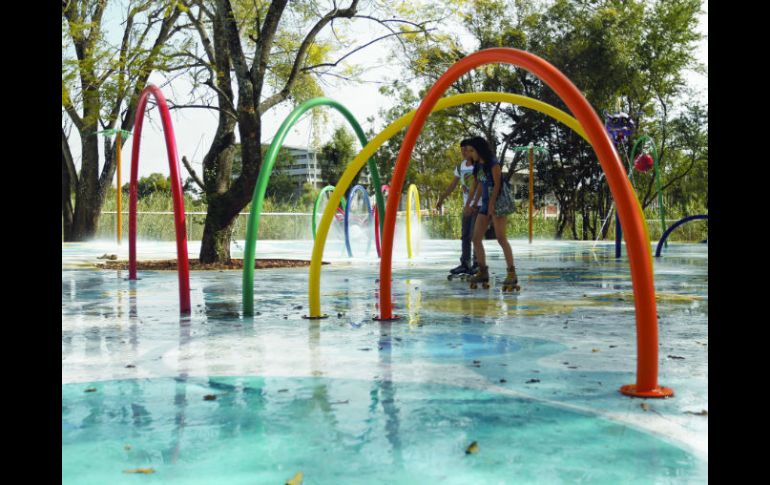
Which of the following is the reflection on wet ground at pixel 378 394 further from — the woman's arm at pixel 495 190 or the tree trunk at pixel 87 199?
the tree trunk at pixel 87 199

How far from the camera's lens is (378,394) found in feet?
11.7

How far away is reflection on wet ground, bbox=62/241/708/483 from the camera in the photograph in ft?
8.57

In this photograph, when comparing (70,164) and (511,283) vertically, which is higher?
(70,164)

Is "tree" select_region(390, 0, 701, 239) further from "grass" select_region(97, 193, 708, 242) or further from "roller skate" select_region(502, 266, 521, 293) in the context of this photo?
"roller skate" select_region(502, 266, 521, 293)

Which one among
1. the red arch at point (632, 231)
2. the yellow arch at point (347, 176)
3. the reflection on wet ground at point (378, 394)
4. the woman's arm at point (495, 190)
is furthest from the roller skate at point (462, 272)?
the red arch at point (632, 231)

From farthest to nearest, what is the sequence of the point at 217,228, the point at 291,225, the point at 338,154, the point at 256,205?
the point at 338,154, the point at 291,225, the point at 217,228, the point at 256,205

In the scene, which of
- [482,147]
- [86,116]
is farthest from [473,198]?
[86,116]

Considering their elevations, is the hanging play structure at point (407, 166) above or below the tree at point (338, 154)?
below

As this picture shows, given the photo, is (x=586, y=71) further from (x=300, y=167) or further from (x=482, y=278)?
(x=300, y=167)

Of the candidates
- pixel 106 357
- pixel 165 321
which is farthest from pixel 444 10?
pixel 106 357

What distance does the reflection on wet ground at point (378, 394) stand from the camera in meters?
2.61
